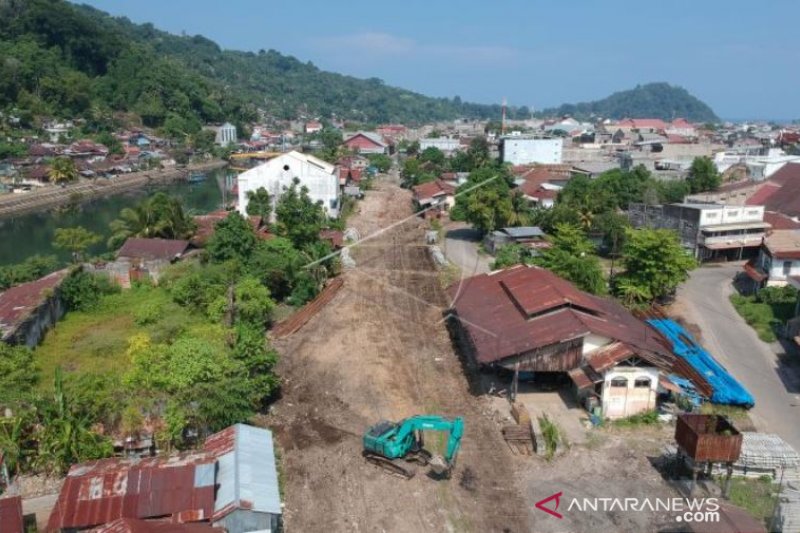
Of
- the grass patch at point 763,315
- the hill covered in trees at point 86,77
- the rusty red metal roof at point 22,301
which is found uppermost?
the hill covered in trees at point 86,77

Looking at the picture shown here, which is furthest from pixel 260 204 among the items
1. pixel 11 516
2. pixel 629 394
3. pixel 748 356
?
pixel 11 516

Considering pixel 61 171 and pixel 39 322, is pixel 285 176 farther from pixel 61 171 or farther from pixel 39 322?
pixel 61 171

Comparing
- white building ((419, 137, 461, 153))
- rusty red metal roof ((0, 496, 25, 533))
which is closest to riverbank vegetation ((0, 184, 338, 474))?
rusty red metal roof ((0, 496, 25, 533))

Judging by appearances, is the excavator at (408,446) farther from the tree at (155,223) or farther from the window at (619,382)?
the tree at (155,223)

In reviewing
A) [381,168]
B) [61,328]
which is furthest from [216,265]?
[381,168]

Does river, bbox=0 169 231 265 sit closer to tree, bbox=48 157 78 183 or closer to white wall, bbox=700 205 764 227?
tree, bbox=48 157 78 183

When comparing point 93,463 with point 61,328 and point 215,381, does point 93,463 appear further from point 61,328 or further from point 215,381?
point 61,328

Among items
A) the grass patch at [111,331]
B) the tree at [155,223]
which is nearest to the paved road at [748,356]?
the grass patch at [111,331]

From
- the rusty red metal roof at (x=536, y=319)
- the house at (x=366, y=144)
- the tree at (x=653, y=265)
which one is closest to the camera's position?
the rusty red metal roof at (x=536, y=319)
